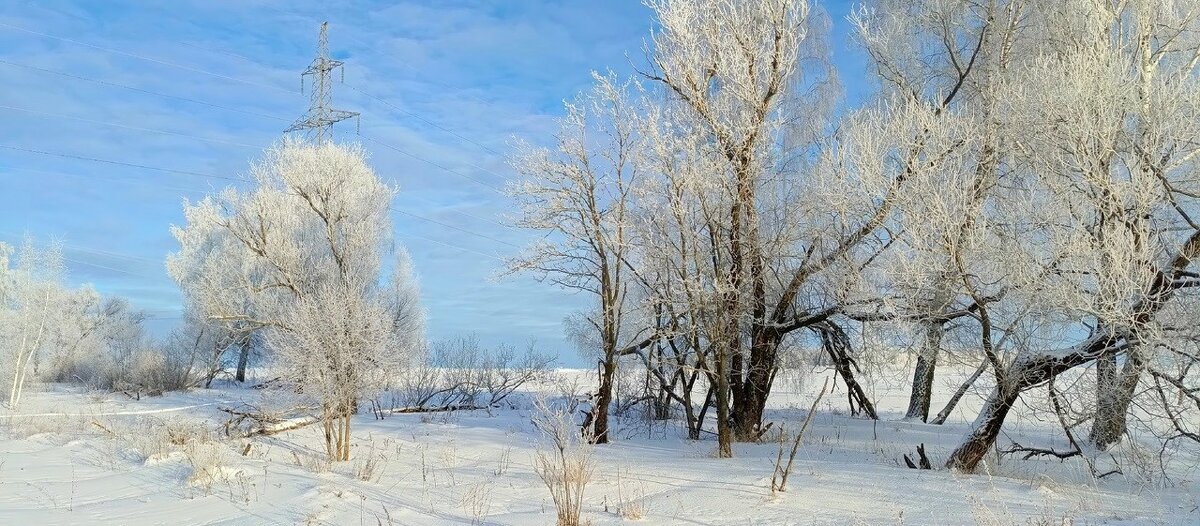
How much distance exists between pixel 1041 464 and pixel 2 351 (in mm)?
29949

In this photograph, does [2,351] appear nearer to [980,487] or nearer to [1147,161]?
[980,487]

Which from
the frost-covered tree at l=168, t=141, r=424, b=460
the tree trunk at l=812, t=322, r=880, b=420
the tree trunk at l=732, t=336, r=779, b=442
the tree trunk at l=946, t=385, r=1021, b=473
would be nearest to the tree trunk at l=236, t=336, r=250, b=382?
the frost-covered tree at l=168, t=141, r=424, b=460

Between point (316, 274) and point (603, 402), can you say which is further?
point (316, 274)

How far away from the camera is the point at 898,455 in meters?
11.7

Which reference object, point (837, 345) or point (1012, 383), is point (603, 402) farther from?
point (1012, 383)

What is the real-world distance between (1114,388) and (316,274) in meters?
22.2

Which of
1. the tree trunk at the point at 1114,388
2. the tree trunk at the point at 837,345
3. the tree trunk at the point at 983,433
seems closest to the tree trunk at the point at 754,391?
the tree trunk at the point at 837,345

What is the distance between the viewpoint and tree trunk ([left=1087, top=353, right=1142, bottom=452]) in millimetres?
8141

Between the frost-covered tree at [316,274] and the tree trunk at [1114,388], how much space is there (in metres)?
9.82

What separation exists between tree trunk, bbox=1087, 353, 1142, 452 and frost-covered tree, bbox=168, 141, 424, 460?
32.2ft

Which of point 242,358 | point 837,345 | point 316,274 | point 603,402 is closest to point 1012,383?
point 837,345

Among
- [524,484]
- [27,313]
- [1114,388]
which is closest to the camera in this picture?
[1114,388]

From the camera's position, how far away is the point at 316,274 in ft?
81.9

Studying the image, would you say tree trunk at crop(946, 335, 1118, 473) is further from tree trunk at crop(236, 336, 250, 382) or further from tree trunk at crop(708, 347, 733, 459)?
tree trunk at crop(236, 336, 250, 382)
